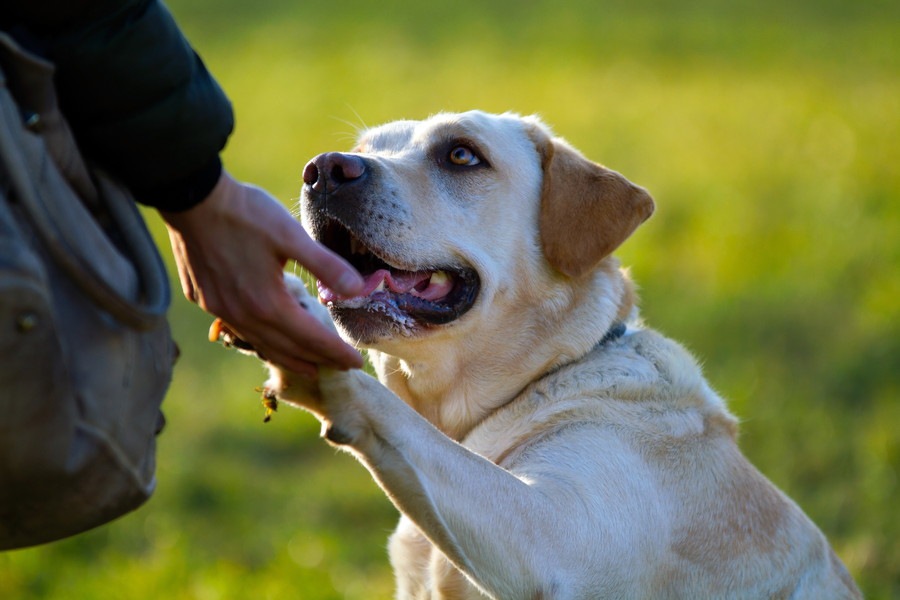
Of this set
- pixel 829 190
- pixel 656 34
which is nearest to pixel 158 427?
pixel 829 190

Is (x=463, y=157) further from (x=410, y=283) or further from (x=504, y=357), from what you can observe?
(x=504, y=357)

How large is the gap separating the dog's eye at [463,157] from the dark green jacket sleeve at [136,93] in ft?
6.12

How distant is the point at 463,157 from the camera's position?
401cm

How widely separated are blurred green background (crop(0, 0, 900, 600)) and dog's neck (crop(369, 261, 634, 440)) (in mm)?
1633

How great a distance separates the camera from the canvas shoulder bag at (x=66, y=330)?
1.84 m

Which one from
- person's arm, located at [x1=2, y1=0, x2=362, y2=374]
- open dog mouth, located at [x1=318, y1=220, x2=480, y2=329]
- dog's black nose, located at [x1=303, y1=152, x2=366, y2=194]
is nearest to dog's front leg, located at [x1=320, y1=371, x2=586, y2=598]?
person's arm, located at [x1=2, y1=0, x2=362, y2=374]

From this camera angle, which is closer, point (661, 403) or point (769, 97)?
point (661, 403)

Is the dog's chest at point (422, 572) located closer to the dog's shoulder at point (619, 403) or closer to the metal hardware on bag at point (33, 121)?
the dog's shoulder at point (619, 403)

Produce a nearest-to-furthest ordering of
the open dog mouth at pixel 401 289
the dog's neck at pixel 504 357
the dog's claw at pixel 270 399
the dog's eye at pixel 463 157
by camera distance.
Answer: the dog's claw at pixel 270 399 < the open dog mouth at pixel 401 289 < the dog's neck at pixel 504 357 < the dog's eye at pixel 463 157

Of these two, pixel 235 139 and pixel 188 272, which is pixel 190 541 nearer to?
pixel 188 272

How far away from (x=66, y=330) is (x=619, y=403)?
208cm

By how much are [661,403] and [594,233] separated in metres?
0.63

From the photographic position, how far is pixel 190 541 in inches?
239

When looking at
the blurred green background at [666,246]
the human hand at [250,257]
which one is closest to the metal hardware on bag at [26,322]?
the human hand at [250,257]
